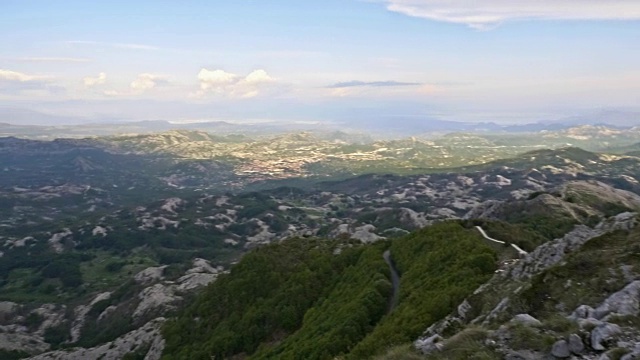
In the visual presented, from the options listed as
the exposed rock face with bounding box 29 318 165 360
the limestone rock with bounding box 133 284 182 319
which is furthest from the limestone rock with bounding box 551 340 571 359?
the limestone rock with bounding box 133 284 182 319

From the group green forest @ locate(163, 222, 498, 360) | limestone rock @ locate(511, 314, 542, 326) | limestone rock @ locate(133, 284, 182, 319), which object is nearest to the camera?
limestone rock @ locate(511, 314, 542, 326)

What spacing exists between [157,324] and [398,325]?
96251 millimetres

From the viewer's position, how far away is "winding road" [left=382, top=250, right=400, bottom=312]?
76100 millimetres

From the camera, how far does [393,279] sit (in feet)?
296

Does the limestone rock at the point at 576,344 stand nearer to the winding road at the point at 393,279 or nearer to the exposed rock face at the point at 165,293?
the winding road at the point at 393,279

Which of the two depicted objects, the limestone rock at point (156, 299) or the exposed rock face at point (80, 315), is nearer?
the limestone rock at point (156, 299)

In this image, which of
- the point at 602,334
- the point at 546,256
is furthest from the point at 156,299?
the point at 602,334

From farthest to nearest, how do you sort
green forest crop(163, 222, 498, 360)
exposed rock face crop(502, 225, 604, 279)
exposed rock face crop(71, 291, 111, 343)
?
exposed rock face crop(71, 291, 111, 343) → green forest crop(163, 222, 498, 360) → exposed rock face crop(502, 225, 604, 279)

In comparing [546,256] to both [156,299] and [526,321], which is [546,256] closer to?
[526,321]

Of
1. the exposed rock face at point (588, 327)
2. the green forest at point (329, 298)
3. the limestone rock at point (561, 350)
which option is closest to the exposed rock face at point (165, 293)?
the green forest at point (329, 298)

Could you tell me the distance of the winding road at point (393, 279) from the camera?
76100mm

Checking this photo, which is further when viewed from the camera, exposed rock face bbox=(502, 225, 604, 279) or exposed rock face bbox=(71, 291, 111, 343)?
exposed rock face bbox=(71, 291, 111, 343)

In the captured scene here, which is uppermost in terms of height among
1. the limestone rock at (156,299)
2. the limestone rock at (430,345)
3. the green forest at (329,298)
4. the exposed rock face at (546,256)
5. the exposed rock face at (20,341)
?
the limestone rock at (430,345)

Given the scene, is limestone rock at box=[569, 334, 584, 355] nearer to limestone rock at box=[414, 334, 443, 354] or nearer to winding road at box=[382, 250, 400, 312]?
limestone rock at box=[414, 334, 443, 354]
